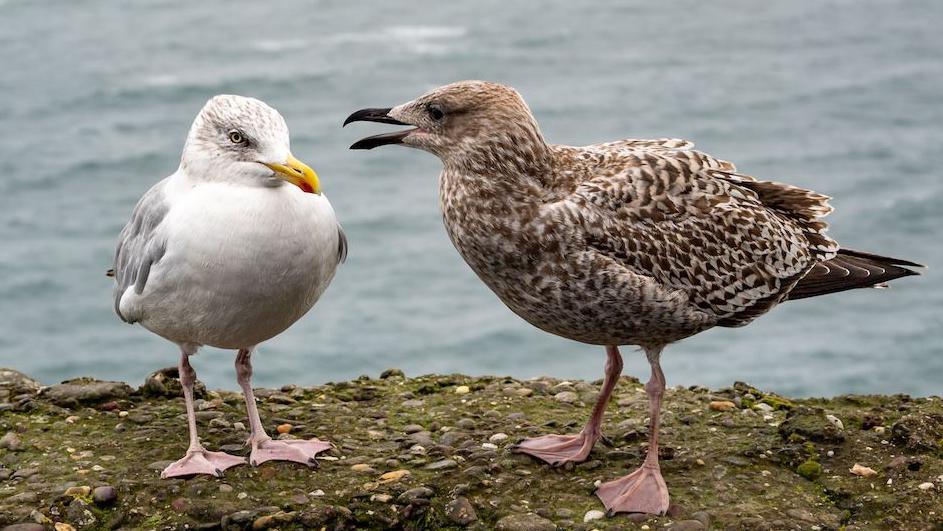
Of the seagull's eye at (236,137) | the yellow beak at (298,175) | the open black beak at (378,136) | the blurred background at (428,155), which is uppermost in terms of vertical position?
the open black beak at (378,136)

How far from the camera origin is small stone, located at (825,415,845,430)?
730 cm

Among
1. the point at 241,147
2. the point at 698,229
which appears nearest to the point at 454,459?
the point at 698,229

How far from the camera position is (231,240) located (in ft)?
21.3

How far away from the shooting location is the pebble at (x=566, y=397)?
8.17 meters

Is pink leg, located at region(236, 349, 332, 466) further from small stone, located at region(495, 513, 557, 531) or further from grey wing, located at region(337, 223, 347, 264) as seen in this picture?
small stone, located at region(495, 513, 557, 531)

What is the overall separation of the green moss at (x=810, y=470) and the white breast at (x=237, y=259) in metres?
2.83

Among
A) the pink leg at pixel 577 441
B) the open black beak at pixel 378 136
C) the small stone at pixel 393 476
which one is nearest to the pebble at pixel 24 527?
the small stone at pixel 393 476

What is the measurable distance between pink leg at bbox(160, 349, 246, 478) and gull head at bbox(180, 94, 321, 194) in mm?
1135

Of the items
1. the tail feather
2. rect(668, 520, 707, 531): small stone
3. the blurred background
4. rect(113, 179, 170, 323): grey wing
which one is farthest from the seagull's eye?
the blurred background

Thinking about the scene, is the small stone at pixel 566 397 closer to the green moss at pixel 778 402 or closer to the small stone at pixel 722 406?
the small stone at pixel 722 406

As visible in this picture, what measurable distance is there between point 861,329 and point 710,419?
15.9 m

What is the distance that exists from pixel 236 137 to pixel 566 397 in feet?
9.45

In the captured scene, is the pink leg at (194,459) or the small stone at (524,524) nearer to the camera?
the small stone at (524,524)

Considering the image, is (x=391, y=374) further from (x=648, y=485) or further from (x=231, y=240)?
(x=648, y=485)
